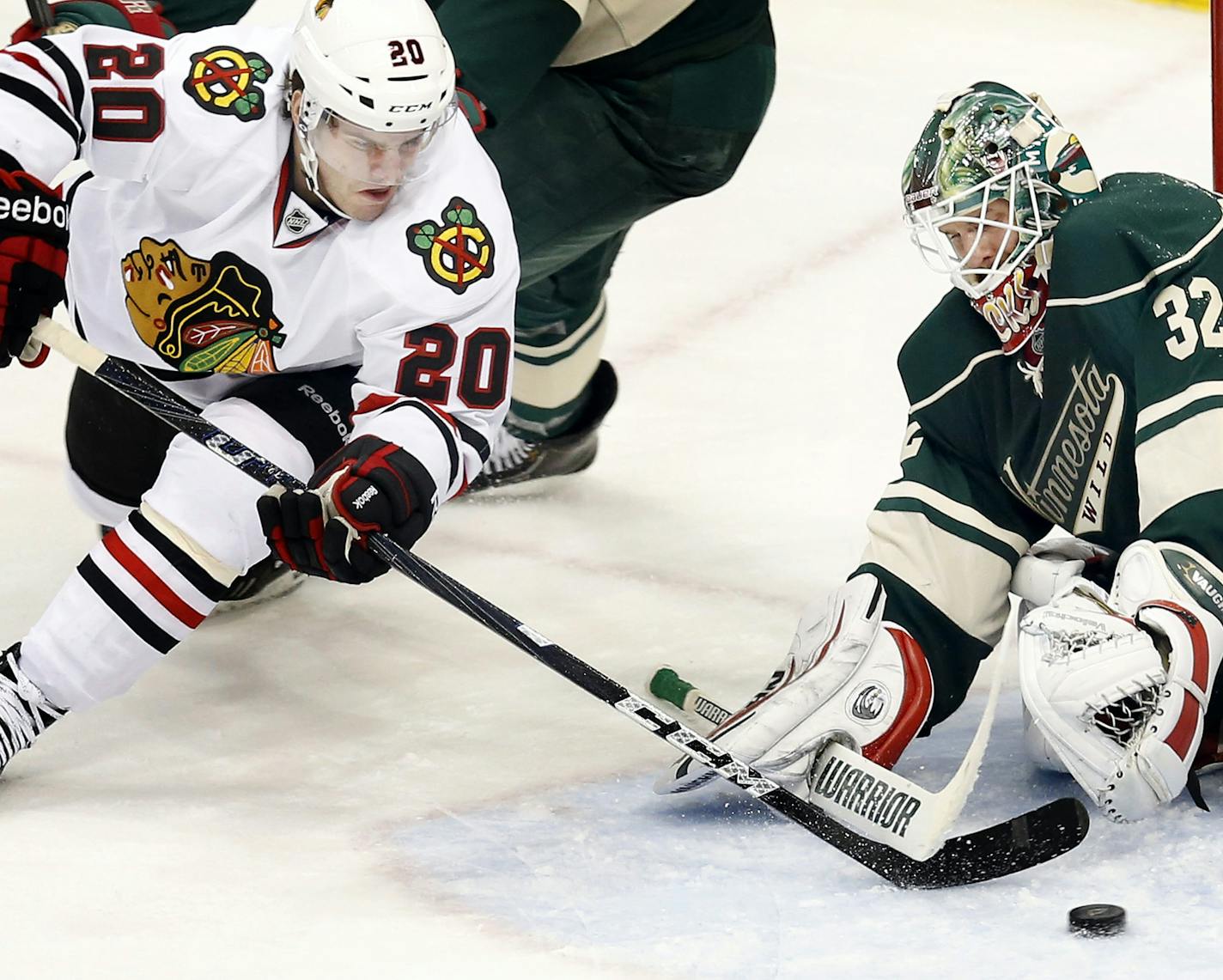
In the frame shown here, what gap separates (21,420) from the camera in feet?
12.1

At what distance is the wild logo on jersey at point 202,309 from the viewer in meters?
2.50

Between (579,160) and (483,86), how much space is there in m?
0.36

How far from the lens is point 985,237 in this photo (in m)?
2.30

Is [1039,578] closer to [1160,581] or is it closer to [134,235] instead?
[1160,581]

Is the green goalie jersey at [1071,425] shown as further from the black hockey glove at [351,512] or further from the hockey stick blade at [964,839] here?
the black hockey glove at [351,512]

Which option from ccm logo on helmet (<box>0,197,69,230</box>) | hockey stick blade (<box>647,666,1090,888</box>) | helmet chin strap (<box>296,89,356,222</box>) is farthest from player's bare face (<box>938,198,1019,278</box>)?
ccm logo on helmet (<box>0,197,69,230</box>)

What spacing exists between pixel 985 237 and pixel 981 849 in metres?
0.67

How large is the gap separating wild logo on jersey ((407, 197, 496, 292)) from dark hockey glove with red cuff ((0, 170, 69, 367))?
1.34 ft

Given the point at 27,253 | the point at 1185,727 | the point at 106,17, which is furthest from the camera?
the point at 106,17

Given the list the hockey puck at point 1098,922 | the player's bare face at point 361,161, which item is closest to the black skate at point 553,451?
the player's bare face at point 361,161

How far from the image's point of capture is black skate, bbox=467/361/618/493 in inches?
138

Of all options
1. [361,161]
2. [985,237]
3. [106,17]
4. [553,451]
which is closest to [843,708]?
[985,237]

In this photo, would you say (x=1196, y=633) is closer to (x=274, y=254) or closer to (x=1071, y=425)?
(x=1071, y=425)

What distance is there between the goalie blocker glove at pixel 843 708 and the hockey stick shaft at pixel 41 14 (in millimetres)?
1337
